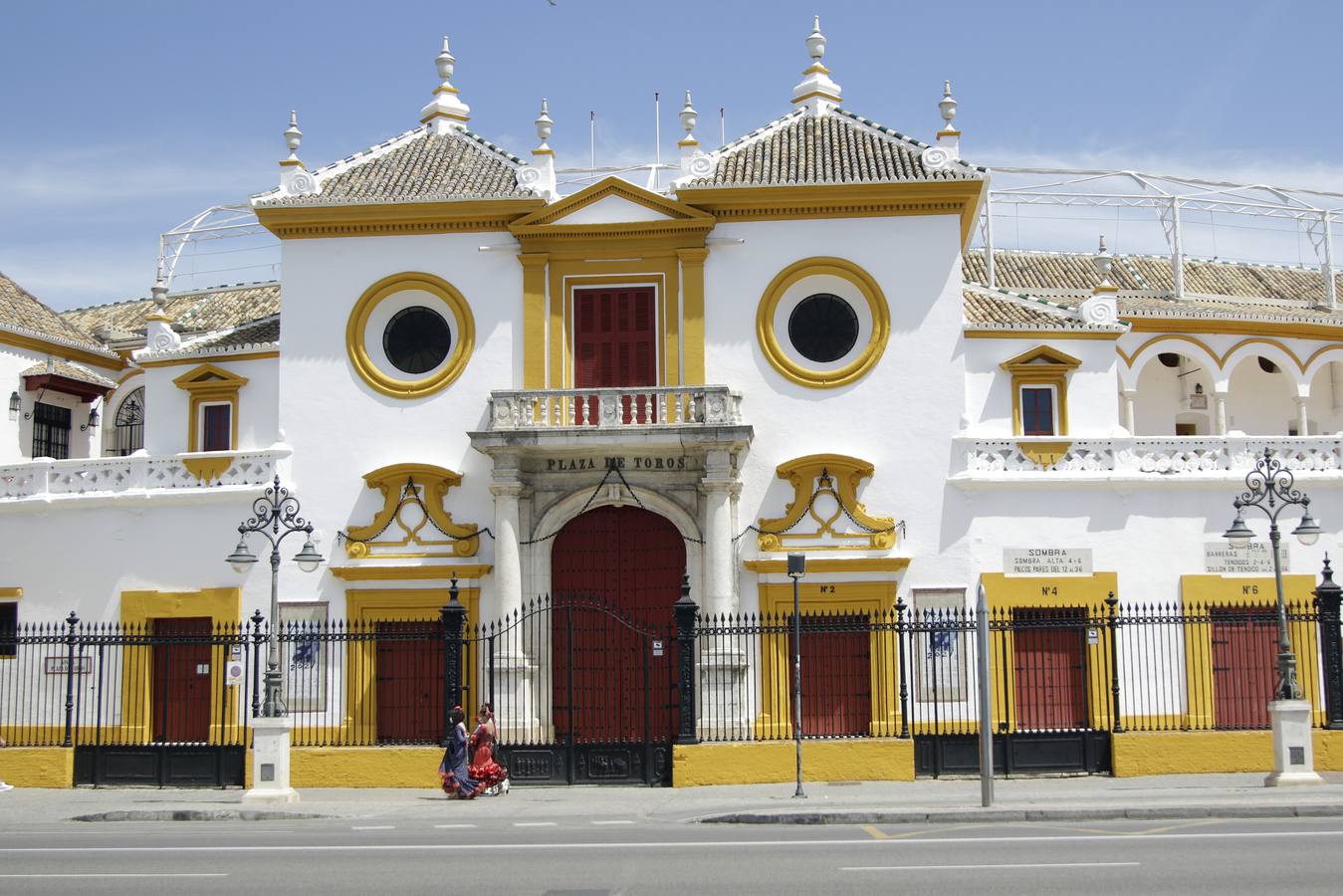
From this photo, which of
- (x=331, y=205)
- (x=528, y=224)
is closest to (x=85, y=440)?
(x=331, y=205)

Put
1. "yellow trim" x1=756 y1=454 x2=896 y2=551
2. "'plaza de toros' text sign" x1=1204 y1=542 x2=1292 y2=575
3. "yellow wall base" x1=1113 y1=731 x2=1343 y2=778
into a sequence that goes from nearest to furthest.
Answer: "yellow wall base" x1=1113 y1=731 x2=1343 y2=778 → "'plaza de toros' text sign" x1=1204 y1=542 x2=1292 y2=575 → "yellow trim" x1=756 y1=454 x2=896 y2=551

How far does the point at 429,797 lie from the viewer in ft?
71.8

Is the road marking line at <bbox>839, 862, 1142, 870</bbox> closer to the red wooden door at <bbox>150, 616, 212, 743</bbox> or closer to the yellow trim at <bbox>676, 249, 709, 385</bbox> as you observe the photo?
the yellow trim at <bbox>676, 249, 709, 385</bbox>

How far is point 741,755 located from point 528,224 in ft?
36.4

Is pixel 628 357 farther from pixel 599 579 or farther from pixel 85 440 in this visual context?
pixel 85 440

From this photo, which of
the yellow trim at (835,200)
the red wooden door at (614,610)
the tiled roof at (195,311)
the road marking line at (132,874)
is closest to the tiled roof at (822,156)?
the yellow trim at (835,200)

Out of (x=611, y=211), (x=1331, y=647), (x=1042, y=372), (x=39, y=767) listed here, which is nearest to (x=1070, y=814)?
(x=1331, y=647)

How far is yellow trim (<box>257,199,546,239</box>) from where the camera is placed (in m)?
28.0

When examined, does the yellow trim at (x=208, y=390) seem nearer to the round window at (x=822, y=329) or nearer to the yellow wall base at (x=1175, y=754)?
the round window at (x=822, y=329)

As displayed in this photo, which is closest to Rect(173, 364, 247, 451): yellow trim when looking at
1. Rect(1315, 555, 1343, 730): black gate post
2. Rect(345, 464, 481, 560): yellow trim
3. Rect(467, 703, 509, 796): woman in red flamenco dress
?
Rect(345, 464, 481, 560): yellow trim

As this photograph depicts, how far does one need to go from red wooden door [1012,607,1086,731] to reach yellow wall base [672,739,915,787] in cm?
479

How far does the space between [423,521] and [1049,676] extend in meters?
11.7

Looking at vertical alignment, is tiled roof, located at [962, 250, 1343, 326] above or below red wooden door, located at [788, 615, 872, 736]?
above

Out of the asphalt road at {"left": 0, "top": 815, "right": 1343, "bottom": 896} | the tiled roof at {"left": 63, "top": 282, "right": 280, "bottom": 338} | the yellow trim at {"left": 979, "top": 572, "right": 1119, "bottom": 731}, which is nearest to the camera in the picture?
the asphalt road at {"left": 0, "top": 815, "right": 1343, "bottom": 896}
